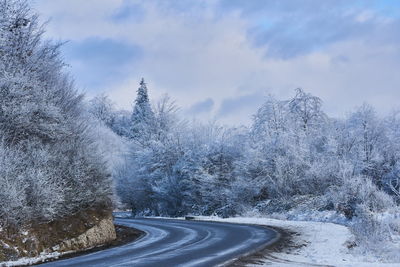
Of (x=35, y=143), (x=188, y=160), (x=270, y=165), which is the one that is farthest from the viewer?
(x=188, y=160)

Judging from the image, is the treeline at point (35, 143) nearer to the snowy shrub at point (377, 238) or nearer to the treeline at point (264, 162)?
the snowy shrub at point (377, 238)

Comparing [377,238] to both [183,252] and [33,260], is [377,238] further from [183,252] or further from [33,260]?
[33,260]

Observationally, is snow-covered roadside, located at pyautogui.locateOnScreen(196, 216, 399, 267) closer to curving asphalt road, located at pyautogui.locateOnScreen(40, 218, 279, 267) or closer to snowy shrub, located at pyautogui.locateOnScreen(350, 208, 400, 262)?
snowy shrub, located at pyautogui.locateOnScreen(350, 208, 400, 262)

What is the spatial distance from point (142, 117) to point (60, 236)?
56.5 metres

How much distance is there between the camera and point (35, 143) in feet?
65.3

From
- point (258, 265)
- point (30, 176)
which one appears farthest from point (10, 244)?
point (258, 265)

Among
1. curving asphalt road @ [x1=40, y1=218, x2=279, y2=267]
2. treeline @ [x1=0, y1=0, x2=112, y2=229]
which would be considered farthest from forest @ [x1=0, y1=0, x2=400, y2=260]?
curving asphalt road @ [x1=40, y1=218, x2=279, y2=267]

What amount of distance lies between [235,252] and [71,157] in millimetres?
10262

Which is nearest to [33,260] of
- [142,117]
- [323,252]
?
[323,252]

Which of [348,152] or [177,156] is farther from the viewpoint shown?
[177,156]

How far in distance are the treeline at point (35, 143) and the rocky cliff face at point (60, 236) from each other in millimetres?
370

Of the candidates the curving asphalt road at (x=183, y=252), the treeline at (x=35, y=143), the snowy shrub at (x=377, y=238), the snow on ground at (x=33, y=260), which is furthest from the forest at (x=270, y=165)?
the snow on ground at (x=33, y=260)

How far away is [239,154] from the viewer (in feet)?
168

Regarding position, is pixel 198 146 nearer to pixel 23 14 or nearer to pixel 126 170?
pixel 126 170
